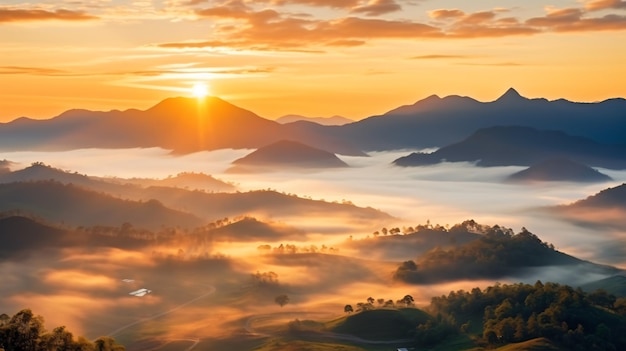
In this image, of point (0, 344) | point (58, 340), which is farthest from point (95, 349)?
point (0, 344)

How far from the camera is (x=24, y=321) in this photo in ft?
382

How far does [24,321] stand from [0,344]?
15.6ft

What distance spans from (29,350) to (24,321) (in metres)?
4.49

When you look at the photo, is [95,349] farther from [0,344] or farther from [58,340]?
[0,344]

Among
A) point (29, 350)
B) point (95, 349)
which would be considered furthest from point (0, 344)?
point (95, 349)

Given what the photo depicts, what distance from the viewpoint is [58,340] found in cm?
11625

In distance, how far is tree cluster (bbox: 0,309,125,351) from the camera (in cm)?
11462

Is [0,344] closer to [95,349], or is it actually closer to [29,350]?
[29,350]

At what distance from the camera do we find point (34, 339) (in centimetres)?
11562

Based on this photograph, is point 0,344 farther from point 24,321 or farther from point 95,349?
point 95,349

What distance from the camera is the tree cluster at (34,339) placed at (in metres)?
115

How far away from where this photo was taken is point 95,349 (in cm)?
11606

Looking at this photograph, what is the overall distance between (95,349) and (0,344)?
1326 centimetres

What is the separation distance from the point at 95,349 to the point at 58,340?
566 cm
